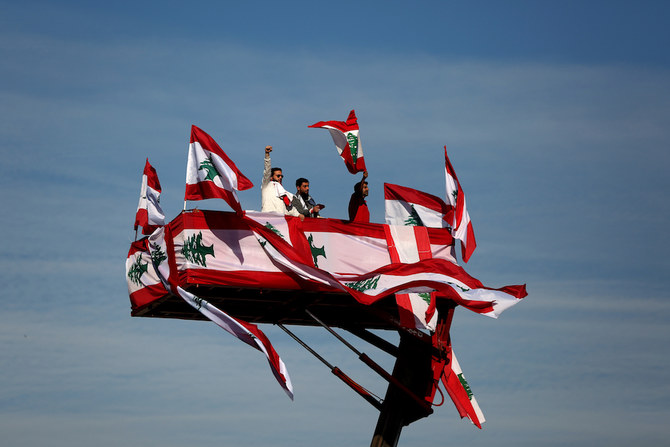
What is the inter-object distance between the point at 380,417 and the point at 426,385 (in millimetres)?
1697

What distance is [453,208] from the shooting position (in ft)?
109

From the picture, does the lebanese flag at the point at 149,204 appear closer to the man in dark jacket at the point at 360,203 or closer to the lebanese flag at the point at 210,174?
the lebanese flag at the point at 210,174

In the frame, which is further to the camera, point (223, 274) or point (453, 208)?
point (453, 208)

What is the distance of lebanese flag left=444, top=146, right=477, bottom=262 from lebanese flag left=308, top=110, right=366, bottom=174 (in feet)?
9.67

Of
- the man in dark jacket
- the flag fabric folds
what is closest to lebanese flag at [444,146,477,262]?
the flag fabric folds

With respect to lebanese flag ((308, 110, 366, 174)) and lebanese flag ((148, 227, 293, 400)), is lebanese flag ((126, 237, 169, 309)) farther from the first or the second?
lebanese flag ((308, 110, 366, 174))

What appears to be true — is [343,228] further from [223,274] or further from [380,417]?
[380,417]

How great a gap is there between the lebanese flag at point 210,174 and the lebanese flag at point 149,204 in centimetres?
238

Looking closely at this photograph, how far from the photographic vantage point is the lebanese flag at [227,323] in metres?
29.7

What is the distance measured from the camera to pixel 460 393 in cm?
3222

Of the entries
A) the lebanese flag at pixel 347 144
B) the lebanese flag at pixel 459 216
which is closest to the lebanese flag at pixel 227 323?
the lebanese flag at pixel 347 144

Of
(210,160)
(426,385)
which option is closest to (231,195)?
(210,160)

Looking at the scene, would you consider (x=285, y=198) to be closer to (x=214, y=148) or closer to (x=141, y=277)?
(x=214, y=148)

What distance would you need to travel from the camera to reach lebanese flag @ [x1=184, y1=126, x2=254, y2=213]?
100ft
